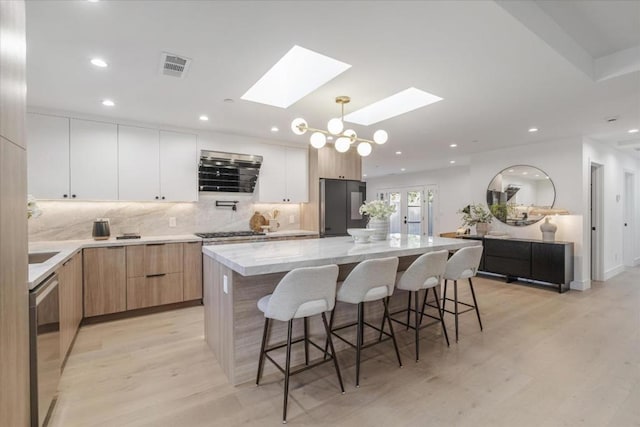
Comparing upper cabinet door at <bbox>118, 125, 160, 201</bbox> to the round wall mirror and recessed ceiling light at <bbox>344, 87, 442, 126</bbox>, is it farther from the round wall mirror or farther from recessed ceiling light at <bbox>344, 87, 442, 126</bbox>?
the round wall mirror

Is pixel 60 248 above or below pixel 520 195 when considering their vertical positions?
below

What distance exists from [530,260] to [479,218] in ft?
3.97

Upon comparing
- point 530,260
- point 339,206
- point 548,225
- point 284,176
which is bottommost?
point 530,260

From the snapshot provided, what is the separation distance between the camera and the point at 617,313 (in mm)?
3701

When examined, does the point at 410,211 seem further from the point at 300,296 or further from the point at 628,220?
the point at 300,296

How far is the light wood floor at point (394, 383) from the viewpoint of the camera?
1883 millimetres

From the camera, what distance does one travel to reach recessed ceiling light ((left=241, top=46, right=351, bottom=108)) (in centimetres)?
259

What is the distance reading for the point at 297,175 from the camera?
5074 millimetres

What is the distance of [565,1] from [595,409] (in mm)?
2671

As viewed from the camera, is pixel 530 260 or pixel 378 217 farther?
pixel 530 260

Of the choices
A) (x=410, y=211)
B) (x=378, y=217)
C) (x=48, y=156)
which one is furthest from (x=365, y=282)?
(x=410, y=211)

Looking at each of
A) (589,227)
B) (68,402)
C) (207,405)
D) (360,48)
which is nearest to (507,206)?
(589,227)

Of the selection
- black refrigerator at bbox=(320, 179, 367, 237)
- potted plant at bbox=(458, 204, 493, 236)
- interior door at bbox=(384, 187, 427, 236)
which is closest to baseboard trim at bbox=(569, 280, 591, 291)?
potted plant at bbox=(458, 204, 493, 236)

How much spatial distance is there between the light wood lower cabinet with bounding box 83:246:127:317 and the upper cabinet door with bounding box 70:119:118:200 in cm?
76
